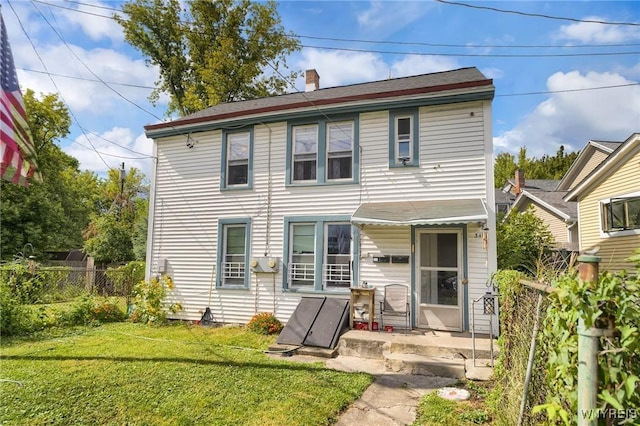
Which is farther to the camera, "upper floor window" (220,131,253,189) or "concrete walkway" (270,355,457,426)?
"upper floor window" (220,131,253,189)

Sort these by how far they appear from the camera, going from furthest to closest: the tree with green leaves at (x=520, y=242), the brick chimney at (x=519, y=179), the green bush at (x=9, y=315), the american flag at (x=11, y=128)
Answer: the brick chimney at (x=519, y=179) < the tree with green leaves at (x=520, y=242) < the green bush at (x=9, y=315) < the american flag at (x=11, y=128)

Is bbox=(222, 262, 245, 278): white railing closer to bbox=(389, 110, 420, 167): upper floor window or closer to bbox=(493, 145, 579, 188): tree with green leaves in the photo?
bbox=(389, 110, 420, 167): upper floor window

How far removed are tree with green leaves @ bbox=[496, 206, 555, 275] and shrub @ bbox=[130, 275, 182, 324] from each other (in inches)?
374

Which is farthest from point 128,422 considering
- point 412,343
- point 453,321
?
point 453,321

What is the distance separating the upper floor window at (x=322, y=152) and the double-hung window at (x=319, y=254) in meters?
1.17

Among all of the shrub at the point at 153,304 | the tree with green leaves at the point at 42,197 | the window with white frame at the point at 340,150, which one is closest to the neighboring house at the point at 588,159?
the window with white frame at the point at 340,150

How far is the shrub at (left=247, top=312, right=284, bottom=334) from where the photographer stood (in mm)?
8992

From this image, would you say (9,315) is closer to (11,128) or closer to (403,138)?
(11,128)

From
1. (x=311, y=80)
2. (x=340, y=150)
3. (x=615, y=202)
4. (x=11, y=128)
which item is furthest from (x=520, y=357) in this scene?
(x=615, y=202)

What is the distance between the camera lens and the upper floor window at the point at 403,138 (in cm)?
880

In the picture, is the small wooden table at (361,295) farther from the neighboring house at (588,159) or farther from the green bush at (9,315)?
the neighboring house at (588,159)

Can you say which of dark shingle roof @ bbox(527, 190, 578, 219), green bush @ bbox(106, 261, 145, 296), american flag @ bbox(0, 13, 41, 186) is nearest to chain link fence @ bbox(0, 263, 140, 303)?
green bush @ bbox(106, 261, 145, 296)

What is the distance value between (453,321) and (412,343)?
5.62 ft

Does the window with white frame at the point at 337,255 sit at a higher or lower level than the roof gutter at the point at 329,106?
lower
